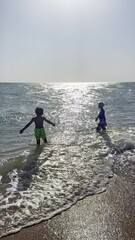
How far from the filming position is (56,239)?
4117mm

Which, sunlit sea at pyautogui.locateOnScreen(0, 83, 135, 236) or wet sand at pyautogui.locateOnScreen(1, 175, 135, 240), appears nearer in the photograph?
wet sand at pyautogui.locateOnScreen(1, 175, 135, 240)

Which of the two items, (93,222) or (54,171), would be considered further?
(54,171)

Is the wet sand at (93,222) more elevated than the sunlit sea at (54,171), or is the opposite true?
the wet sand at (93,222)

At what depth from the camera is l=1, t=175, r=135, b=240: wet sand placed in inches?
165

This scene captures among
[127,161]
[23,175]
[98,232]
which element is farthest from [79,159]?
[98,232]

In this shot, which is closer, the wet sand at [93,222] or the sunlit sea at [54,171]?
the wet sand at [93,222]

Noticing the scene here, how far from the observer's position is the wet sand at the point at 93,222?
4.19 meters

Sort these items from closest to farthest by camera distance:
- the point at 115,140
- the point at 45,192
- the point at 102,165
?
1. the point at 45,192
2. the point at 102,165
3. the point at 115,140

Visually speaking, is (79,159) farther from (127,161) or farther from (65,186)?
(65,186)

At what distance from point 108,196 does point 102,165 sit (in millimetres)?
2178

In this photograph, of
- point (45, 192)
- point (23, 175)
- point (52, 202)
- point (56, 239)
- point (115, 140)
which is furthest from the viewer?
point (115, 140)

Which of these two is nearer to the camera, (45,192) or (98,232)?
(98,232)

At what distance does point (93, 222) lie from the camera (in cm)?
456

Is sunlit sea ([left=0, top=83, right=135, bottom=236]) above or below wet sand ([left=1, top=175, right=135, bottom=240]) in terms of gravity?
below
